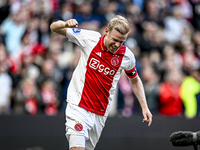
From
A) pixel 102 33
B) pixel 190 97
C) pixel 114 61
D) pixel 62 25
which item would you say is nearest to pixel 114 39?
pixel 114 61

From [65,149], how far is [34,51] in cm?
330

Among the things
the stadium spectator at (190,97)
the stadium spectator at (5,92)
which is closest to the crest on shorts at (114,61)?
the stadium spectator at (5,92)

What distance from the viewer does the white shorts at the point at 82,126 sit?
5605mm

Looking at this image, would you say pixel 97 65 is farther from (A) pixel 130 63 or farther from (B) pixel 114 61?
(A) pixel 130 63

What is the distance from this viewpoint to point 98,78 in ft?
19.2

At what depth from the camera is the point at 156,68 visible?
35.7ft

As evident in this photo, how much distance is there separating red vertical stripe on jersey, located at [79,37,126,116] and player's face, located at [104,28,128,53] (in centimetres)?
20

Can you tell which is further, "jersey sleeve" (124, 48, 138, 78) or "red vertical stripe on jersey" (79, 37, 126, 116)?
"jersey sleeve" (124, 48, 138, 78)

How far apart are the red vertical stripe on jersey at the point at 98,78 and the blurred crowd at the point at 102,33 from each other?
3899 millimetres

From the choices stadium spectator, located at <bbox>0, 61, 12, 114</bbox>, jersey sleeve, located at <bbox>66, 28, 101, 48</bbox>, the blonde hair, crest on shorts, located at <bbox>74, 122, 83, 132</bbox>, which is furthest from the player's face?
stadium spectator, located at <bbox>0, 61, 12, 114</bbox>

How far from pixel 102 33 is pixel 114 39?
6.02 m

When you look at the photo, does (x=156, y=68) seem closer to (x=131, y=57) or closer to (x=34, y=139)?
(x=34, y=139)

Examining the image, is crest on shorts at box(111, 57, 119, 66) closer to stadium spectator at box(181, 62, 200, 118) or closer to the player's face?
the player's face

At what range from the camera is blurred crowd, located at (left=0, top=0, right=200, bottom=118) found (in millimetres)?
9812
